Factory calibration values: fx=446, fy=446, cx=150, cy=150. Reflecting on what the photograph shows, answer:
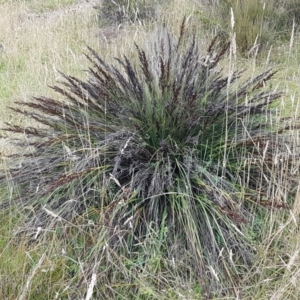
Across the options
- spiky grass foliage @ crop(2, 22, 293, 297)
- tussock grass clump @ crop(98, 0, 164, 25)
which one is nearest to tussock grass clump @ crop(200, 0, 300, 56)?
tussock grass clump @ crop(98, 0, 164, 25)

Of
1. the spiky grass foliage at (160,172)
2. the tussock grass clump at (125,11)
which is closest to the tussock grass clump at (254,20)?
the tussock grass clump at (125,11)

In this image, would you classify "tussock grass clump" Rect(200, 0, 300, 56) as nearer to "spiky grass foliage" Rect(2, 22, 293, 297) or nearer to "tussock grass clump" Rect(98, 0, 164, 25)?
"tussock grass clump" Rect(98, 0, 164, 25)

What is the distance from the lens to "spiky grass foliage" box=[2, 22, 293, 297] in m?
2.02

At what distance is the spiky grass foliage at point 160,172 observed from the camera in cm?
202

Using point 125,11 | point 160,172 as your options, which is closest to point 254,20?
point 125,11

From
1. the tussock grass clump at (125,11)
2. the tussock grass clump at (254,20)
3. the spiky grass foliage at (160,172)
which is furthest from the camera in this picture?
the tussock grass clump at (125,11)

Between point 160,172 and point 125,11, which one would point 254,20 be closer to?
point 125,11

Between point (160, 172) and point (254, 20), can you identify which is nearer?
point (160, 172)

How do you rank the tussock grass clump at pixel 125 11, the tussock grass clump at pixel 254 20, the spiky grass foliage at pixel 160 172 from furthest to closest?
the tussock grass clump at pixel 125 11 → the tussock grass clump at pixel 254 20 → the spiky grass foliage at pixel 160 172

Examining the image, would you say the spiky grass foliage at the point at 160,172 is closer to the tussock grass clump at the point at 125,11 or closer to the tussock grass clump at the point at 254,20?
the tussock grass clump at the point at 254,20

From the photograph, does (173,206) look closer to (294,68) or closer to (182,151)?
(182,151)

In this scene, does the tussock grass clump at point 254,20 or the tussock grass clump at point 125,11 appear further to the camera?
the tussock grass clump at point 125,11

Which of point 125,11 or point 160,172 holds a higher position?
point 160,172

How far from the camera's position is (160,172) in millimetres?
A: 2260
